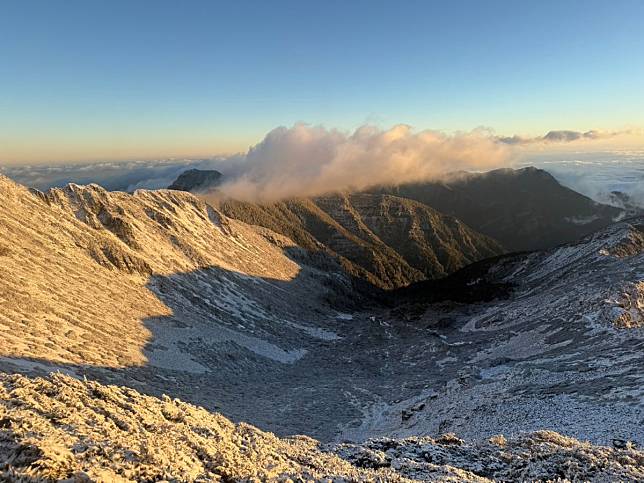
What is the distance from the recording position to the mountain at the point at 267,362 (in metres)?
18.4

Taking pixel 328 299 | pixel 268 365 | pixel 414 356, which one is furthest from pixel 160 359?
pixel 328 299

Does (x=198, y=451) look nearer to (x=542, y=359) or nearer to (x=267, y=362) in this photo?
(x=542, y=359)

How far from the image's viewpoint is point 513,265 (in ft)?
569

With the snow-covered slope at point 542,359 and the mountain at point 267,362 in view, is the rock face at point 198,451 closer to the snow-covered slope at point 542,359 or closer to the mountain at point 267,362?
the mountain at point 267,362

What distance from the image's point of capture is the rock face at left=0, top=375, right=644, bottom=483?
13.5m

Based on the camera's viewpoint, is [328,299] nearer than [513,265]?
Yes

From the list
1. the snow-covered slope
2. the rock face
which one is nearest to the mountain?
the rock face

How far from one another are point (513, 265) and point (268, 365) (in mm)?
134813

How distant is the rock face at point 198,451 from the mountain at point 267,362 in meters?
0.11

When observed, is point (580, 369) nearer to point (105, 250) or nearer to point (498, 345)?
point (498, 345)

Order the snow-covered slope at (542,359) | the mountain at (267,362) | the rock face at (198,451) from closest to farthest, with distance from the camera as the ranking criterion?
the rock face at (198,451)
the mountain at (267,362)
the snow-covered slope at (542,359)

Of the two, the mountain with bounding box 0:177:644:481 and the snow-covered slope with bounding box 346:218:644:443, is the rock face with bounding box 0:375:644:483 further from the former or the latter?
the snow-covered slope with bounding box 346:218:644:443

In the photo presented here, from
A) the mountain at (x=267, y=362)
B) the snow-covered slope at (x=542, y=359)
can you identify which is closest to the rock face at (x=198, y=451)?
the mountain at (x=267, y=362)

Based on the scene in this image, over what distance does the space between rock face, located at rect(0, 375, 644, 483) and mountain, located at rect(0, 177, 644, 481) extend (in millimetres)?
113
